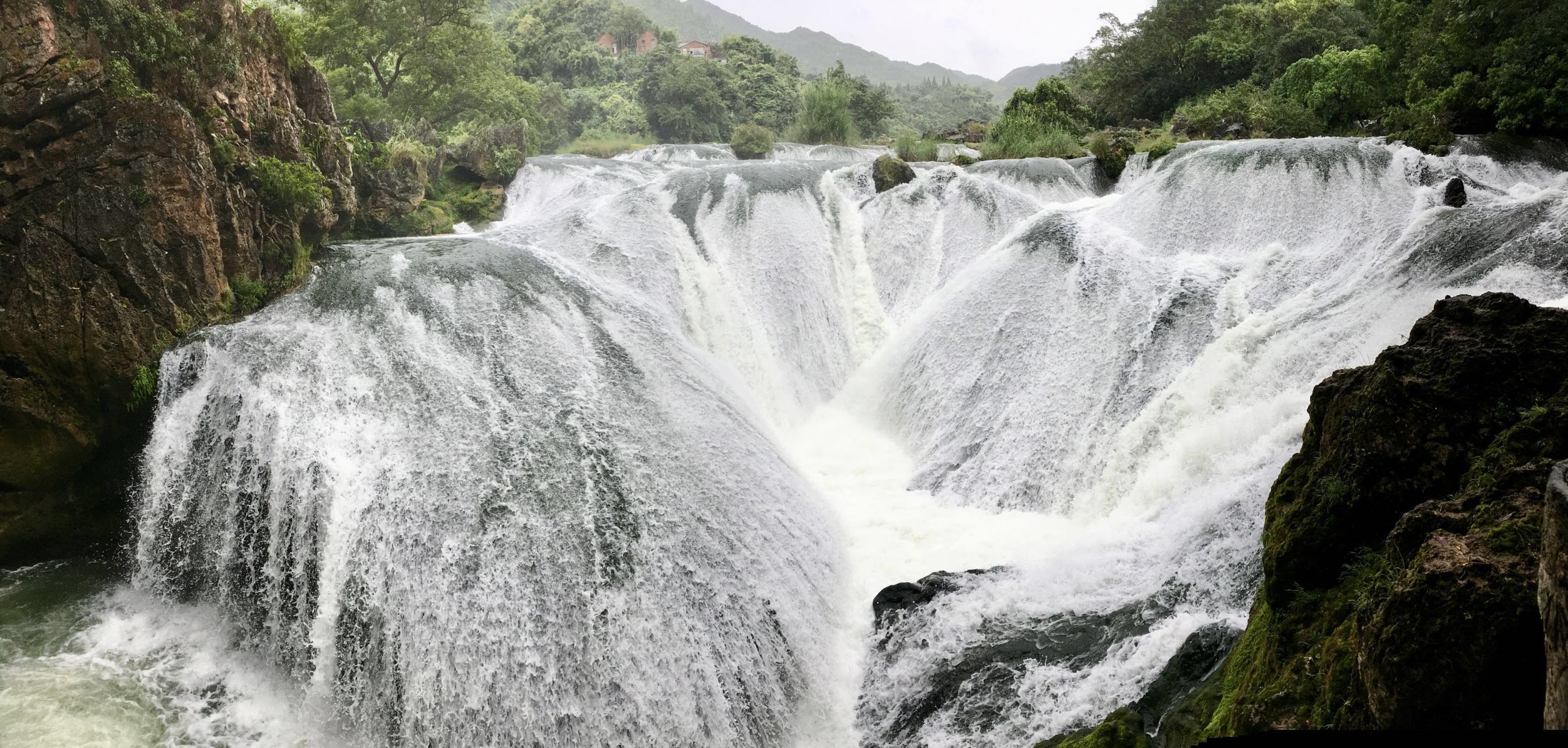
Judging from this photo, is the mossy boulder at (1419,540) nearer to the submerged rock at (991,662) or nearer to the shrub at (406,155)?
the submerged rock at (991,662)

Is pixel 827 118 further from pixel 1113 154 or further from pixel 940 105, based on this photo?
pixel 940 105

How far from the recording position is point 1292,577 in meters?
4.35

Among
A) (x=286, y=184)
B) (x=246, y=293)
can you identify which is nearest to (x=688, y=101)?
(x=286, y=184)

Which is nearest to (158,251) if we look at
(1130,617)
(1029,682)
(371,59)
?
(1029,682)

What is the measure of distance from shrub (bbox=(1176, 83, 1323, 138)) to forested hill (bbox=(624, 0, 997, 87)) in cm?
11111

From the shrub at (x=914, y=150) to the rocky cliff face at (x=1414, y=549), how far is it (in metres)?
15.8

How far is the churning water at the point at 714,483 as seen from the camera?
20.2ft

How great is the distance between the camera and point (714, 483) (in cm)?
800

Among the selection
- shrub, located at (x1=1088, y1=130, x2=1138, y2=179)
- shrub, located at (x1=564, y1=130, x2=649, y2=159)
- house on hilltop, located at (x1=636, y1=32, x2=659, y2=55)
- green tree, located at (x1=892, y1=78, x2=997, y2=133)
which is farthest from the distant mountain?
shrub, located at (x1=1088, y1=130, x2=1138, y2=179)

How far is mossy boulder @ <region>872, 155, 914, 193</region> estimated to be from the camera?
1509cm

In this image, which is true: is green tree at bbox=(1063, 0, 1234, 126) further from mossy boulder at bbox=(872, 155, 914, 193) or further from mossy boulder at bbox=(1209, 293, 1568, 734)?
mossy boulder at bbox=(1209, 293, 1568, 734)

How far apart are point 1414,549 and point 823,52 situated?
6417 inches

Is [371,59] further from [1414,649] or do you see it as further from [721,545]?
[1414,649]

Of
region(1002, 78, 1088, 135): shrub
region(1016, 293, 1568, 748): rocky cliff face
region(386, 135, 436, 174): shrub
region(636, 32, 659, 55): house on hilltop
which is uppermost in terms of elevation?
region(636, 32, 659, 55): house on hilltop
